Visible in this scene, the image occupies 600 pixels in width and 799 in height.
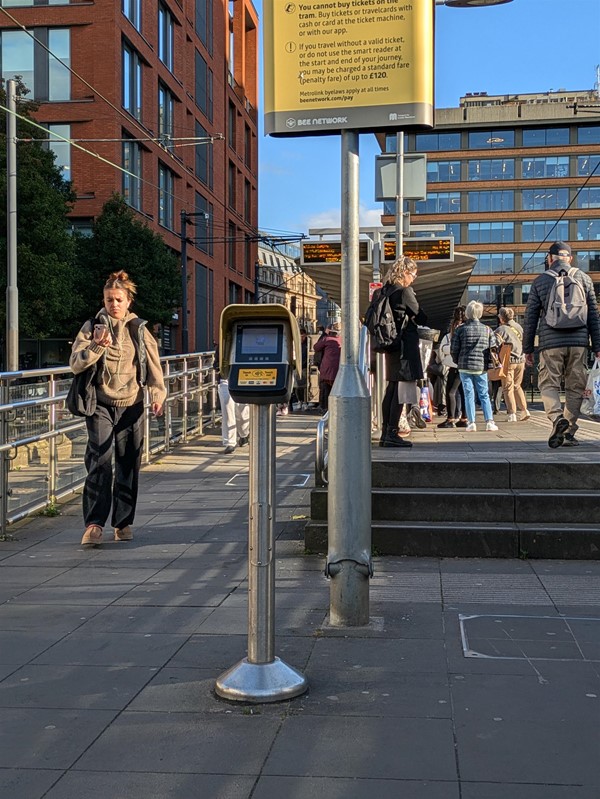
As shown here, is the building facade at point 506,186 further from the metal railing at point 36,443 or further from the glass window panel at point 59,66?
the metal railing at point 36,443

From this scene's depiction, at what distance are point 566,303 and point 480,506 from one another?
7.49 feet

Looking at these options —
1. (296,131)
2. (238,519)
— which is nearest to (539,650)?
(296,131)

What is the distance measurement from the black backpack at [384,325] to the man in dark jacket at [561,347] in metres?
1.19

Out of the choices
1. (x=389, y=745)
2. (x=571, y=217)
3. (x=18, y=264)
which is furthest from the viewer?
(x=571, y=217)

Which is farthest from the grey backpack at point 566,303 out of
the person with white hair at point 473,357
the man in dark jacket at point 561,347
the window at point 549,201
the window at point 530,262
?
the window at point 549,201

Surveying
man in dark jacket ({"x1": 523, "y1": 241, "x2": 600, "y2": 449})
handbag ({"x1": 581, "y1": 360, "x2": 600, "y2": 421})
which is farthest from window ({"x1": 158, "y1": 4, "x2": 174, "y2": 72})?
man in dark jacket ({"x1": 523, "y1": 241, "x2": 600, "y2": 449})

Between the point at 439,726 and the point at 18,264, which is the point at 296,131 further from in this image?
the point at 18,264

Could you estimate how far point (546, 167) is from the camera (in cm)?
9912

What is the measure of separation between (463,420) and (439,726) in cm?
954

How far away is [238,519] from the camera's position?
8.36 metres

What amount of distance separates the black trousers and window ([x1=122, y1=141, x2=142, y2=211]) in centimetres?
2965

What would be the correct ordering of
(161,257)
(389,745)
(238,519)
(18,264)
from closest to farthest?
(389,745) < (238,519) < (18,264) < (161,257)

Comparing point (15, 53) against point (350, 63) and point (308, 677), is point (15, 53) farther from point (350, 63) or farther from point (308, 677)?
point (308, 677)

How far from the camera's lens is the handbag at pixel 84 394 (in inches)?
277
